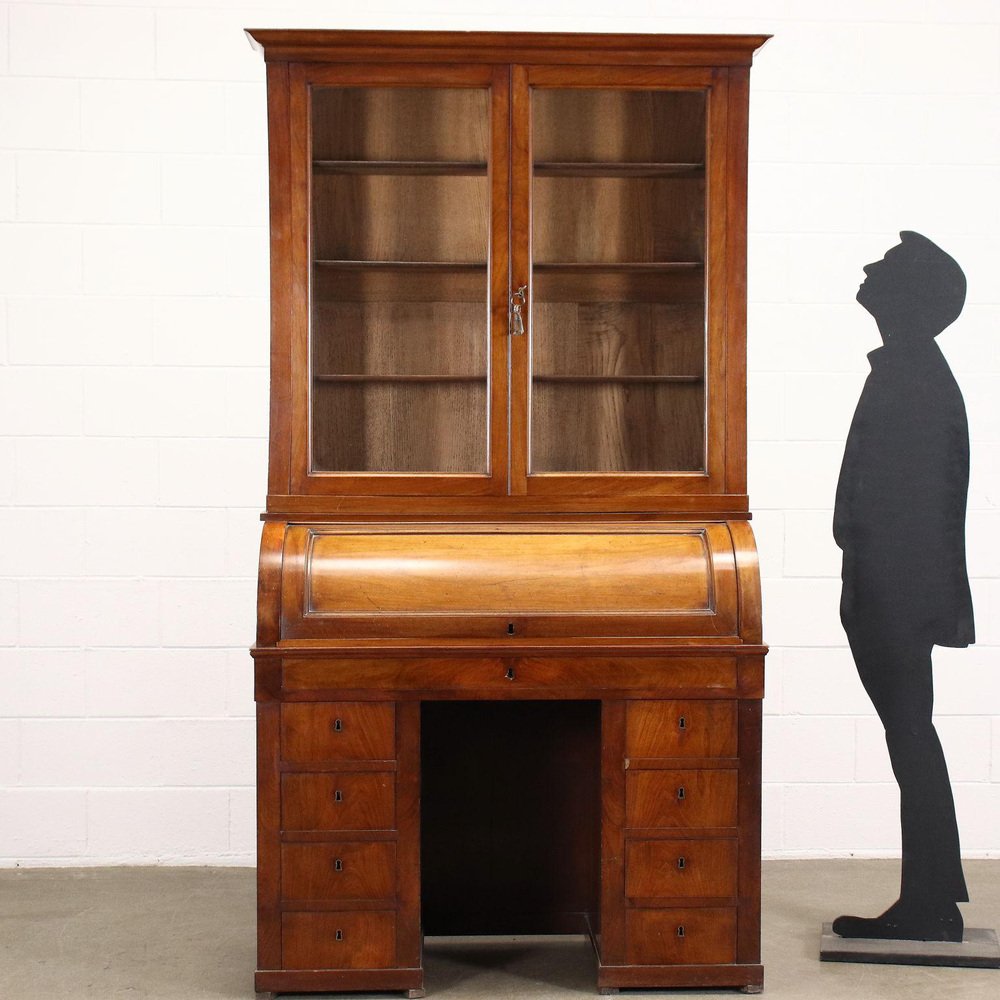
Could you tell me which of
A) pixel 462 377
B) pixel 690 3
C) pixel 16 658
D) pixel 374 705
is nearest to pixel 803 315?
pixel 690 3

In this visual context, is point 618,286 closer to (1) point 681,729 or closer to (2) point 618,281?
(2) point 618,281

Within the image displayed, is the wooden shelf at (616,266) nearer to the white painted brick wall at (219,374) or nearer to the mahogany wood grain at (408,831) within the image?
the white painted brick wall at (219,374)

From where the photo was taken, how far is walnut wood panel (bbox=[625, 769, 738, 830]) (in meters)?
2.62

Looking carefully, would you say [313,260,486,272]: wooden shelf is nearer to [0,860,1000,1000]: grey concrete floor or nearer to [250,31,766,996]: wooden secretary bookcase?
[250,31,766,996]: wooden secretary bookcase

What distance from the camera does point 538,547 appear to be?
267 centimetres

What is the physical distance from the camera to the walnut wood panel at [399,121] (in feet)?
8.95

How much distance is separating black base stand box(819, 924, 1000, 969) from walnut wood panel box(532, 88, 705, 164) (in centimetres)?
189

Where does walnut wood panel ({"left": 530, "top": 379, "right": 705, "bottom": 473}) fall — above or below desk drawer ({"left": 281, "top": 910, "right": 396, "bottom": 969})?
above

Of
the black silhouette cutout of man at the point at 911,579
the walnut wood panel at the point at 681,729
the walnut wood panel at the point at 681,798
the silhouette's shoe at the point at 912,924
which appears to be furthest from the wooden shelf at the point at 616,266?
the silhouette's shoe at the point at 912,924

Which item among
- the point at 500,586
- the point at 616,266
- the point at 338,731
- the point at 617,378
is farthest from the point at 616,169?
the point at 338,731

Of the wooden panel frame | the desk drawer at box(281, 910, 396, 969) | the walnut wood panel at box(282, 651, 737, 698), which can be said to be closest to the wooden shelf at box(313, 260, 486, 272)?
the wooden panel frame

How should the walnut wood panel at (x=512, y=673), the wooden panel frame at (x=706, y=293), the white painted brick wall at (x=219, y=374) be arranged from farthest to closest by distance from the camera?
the white painted brick wall at (x=219, y=374)
the wooden panel frame at (x=706, y=293)
the walnut wood panel at (x=512, y=673)

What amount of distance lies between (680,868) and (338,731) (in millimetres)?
810

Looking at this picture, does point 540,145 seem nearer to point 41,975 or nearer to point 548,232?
point 548,232
